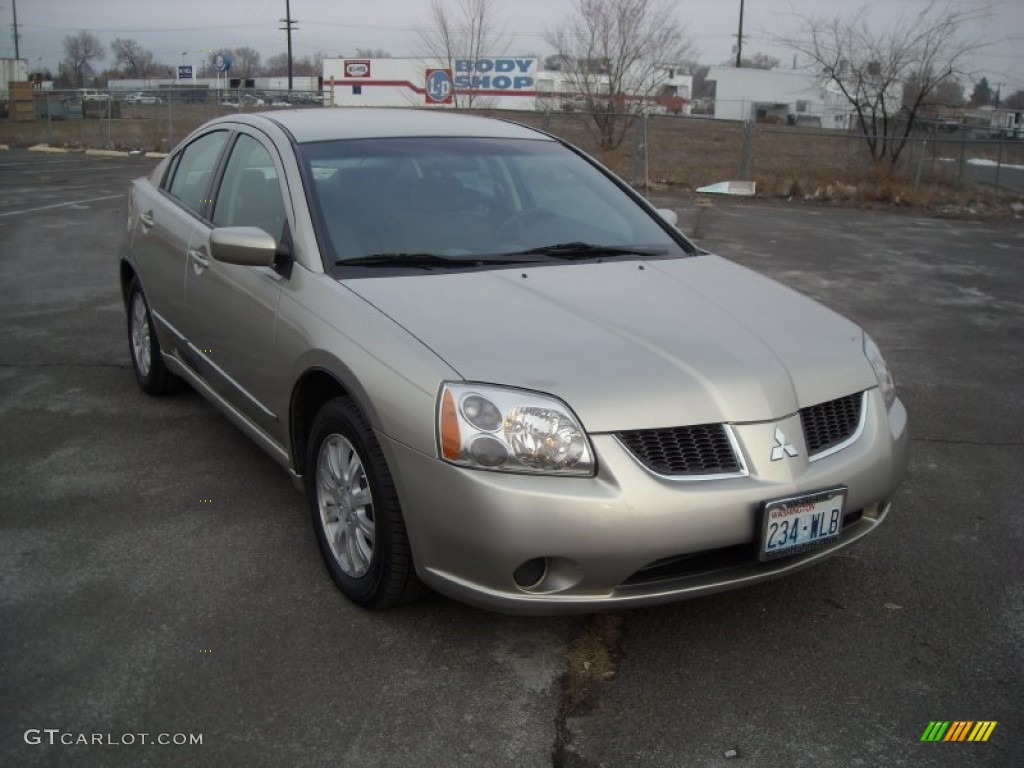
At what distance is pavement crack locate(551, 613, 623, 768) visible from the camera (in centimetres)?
262

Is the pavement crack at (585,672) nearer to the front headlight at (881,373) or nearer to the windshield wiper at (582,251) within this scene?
the front headlight at (881,373)

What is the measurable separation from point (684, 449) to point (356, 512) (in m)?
1.11

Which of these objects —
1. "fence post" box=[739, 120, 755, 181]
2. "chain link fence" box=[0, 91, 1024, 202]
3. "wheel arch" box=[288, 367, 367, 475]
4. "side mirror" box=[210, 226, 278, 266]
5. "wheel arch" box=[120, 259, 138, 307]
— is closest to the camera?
"wheel arch" box=[288, 367, 367, 475]

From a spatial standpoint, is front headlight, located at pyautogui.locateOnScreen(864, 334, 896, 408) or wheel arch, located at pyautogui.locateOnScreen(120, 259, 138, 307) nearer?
front headlight, located at pyautogui.locateOnScreen(864, 334, 896, 408)

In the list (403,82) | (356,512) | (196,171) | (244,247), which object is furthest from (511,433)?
(403,82)

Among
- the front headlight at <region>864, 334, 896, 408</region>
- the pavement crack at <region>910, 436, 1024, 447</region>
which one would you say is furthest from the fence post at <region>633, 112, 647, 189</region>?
the front headlight at <region>864, 334, 896, 408</region>

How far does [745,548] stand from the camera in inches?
115

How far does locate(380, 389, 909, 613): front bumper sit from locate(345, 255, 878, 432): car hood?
0.39 feet

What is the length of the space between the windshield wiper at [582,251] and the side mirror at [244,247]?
0.91 m

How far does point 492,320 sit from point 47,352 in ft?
14.6

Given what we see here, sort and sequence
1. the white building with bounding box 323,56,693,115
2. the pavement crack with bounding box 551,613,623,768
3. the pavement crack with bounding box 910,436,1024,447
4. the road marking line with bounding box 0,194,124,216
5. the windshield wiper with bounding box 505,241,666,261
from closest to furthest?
the pavement crack with bounding box 551,613,623,768, the windshield wiper with bounding box 505,241,666,261, the pavement crack with bounding box 910,436,1024,447, the road marking line with bounding box 0,194,124,216, the white building with bounding box 323,56,693,115

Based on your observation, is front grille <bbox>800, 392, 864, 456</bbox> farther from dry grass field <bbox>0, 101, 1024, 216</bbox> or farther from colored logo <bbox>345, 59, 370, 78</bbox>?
colored logo <bbox>345, 59, 370, 78</bbox>

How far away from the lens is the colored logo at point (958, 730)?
2695 millimetres

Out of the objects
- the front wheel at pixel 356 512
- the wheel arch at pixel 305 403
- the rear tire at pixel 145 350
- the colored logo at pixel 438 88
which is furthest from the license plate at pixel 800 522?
the colored logo at pixel 438 88
